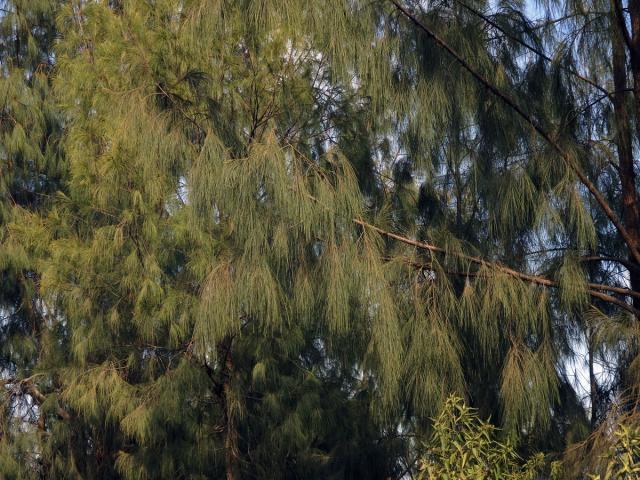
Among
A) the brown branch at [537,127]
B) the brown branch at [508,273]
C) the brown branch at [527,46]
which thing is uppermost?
the brown branch at [527,46]

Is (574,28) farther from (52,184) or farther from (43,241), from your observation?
(52,184)

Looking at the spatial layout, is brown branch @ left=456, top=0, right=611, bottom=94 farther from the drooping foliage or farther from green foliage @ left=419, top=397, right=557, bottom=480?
green foliage @ left=419, top=397, right=557, bottom=480

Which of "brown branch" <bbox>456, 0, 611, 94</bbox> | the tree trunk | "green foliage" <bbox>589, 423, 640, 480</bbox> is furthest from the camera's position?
"brown branch" <bbox>456, 0, 611, 94</bbox>

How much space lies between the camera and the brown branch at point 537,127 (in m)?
4.38

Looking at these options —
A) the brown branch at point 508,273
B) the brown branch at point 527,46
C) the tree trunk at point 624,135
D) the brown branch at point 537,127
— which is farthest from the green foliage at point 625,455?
the brown branch at point 527,46

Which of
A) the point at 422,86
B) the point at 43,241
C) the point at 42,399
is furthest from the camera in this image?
the point at 42,399

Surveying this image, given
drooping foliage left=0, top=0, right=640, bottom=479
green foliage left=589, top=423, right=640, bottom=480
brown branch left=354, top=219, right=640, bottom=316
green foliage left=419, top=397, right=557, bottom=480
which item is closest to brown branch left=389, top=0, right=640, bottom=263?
drooping foliage left=0, top=0, right=640, bottom=479

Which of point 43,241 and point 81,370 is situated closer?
point 81,370

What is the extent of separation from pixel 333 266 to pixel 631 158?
166 centimetres

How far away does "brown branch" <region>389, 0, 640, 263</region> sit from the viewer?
438 cm

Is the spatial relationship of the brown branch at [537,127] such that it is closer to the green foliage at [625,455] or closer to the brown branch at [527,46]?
the brown branch at [527,46]

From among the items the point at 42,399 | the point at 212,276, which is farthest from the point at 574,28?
the point at 42,399

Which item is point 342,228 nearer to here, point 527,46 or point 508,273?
point 508,273

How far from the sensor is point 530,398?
4.26 meters
